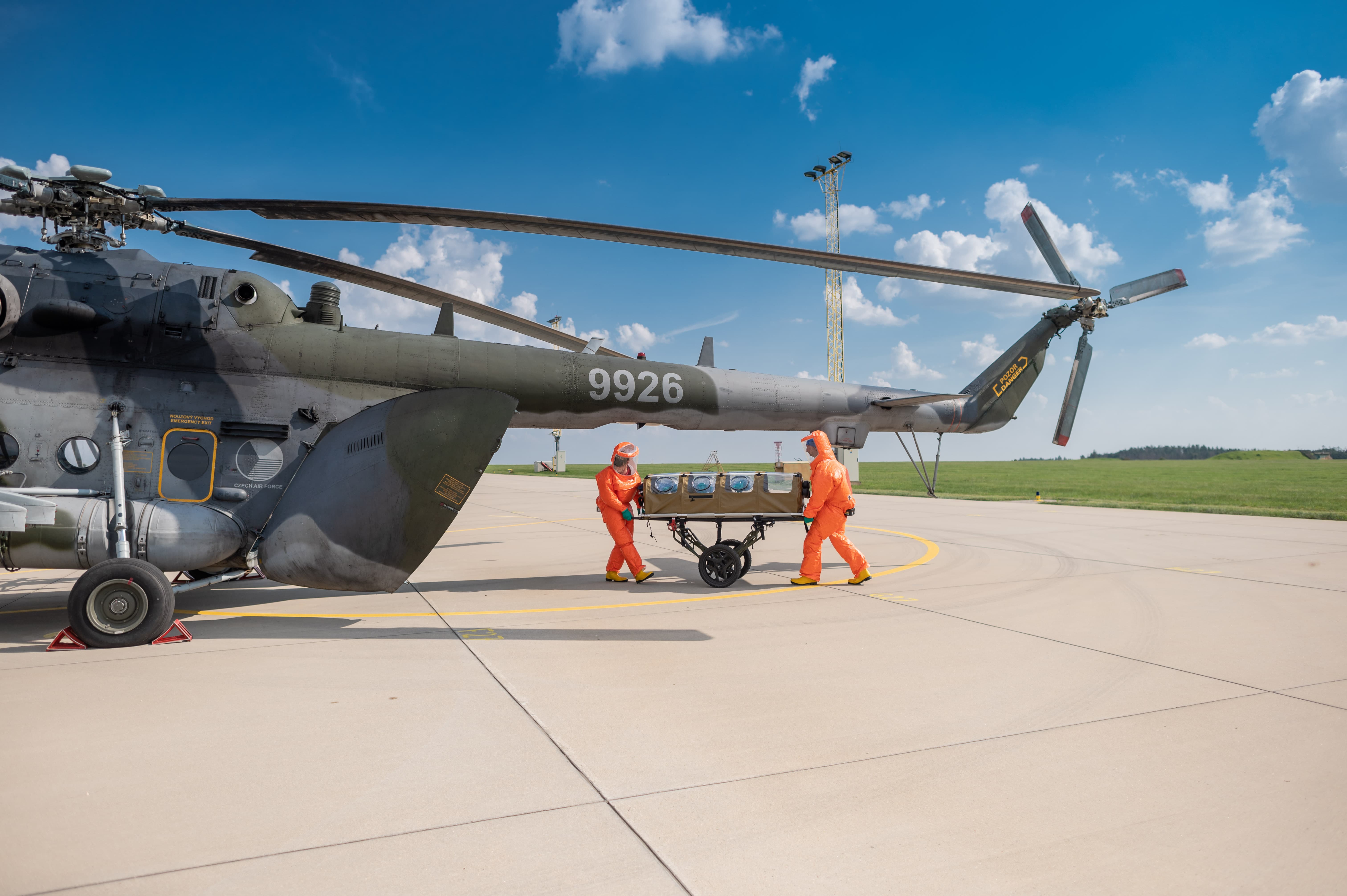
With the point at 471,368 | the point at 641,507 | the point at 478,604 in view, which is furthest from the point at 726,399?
the point at 478,604

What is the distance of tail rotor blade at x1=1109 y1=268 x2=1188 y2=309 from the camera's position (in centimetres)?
1212

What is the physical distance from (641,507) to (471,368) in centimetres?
276

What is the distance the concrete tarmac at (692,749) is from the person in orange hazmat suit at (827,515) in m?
0.98

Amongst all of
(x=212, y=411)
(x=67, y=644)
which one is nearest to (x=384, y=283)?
(x=212, y=411)

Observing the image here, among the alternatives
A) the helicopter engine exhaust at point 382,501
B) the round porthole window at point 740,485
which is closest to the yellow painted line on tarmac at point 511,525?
the round porthole window at point 740,485

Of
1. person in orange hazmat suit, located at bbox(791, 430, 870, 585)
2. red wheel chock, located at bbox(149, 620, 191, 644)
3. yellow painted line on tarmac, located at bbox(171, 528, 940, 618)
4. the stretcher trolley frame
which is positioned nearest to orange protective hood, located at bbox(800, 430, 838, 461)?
person in orange hazmat suit, located at bbox(791, 430, 870, 585)

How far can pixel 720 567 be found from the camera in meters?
8.91

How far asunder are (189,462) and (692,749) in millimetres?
6011

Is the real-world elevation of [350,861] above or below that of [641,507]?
below

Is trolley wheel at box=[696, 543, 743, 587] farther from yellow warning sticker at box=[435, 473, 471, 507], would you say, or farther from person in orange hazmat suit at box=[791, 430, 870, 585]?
yellow warning sticker at box=[435, 473, 471, 507]

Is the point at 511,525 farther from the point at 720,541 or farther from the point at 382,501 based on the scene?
the point at 382,501

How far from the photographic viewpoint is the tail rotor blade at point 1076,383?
13.2 metres

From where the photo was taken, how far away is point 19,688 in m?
4.69

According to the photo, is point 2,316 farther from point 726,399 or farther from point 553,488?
point 553,488
